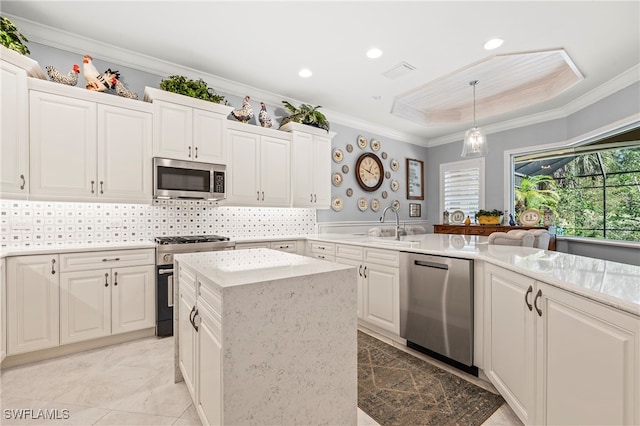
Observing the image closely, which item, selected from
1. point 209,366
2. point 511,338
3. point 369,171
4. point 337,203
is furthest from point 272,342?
point 369,171

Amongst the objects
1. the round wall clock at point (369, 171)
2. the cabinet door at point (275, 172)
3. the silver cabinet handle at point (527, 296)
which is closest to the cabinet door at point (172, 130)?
the cabinet door at point (275, 172)

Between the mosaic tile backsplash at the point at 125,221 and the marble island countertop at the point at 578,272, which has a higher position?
the mosaic tile backsplash at the point at 125,221

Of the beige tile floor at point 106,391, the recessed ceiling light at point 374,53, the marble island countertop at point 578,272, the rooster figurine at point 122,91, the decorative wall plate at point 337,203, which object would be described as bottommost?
the beige tile floor at point 106,391

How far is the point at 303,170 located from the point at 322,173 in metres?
0.33

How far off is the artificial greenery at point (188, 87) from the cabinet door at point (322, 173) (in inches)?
58.1

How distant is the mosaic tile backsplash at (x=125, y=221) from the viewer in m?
2.63

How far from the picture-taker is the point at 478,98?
176 inches

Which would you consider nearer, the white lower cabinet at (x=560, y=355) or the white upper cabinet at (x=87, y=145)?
the white lower cabinet at (x=560, y=355)

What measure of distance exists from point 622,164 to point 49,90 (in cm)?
612

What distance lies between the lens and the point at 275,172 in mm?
3877

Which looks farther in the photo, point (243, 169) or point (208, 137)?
point (243, 169)

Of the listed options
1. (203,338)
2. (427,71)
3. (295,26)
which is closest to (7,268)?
(203,338)

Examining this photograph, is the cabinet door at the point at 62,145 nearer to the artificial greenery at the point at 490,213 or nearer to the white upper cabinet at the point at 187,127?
the white upper cabinet at the point at 187,127

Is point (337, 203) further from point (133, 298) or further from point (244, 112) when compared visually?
point (133, 298)
